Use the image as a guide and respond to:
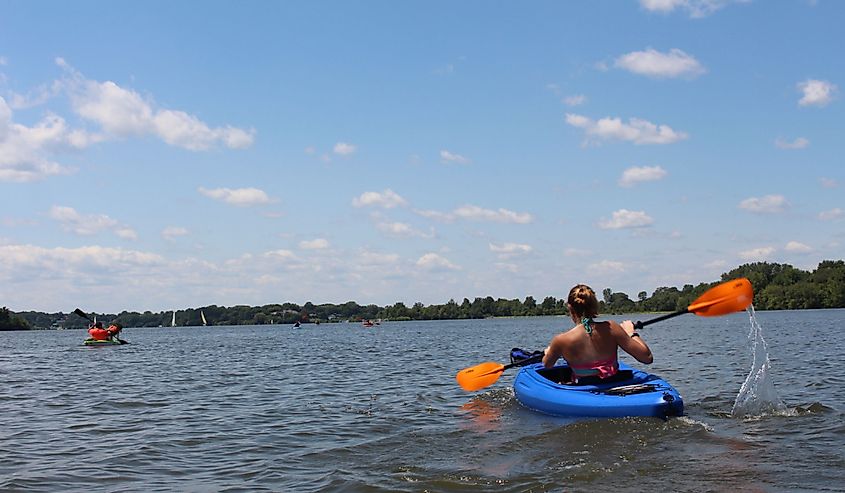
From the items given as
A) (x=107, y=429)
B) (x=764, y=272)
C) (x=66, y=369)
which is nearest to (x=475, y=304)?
(x=764, y=272)

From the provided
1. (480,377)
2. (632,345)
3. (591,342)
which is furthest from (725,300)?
(480,377)

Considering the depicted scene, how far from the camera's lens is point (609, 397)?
843 centimetres

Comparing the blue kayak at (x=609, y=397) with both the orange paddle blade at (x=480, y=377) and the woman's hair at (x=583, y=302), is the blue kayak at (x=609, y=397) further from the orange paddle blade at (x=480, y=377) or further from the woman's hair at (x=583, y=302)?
the woman's hair at (x=583, y=302)

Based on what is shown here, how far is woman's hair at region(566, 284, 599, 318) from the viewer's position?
844cm

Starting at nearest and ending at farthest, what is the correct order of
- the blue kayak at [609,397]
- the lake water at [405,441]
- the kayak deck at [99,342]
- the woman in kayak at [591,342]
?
the lake water at [405,441]
the blue kayak at [609,397]
the woman in kayak at [591,342]
the kayak deck at [99,342]

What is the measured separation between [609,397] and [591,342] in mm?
688

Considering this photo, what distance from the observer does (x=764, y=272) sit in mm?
118188

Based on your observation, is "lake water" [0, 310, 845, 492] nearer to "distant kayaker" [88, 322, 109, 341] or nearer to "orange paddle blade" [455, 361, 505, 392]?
"orange paddle blade" [455, 361, 505, 392]

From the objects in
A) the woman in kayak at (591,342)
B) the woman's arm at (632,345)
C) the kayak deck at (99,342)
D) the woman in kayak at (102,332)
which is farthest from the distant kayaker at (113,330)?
the woman's arm at (632,345)

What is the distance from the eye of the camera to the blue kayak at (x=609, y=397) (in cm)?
816

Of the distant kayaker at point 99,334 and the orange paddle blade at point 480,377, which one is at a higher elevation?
the distant kayaker at point 99,334

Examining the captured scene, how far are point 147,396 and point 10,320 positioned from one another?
361 feet

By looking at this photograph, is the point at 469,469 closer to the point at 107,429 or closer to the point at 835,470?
the point at 835,470

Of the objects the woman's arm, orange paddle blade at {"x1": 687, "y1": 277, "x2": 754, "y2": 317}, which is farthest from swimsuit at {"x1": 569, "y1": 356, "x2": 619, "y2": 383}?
orange paddle blade at {"x1": 687, "y1": 277, "x2": 754, "y2": 317}
